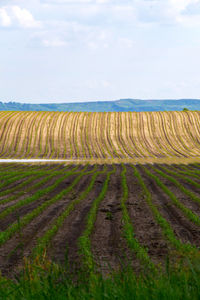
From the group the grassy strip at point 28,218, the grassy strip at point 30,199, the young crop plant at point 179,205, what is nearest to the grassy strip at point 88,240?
the grassy strip at point 28,218

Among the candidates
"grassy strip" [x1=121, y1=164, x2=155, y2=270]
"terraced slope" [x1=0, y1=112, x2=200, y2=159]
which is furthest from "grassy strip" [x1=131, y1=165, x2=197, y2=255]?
"terraced slope" [x1=0, y1=112, x2=200, y2=159]

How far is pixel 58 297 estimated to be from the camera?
15.6 ft

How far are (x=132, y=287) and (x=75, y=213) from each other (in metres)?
10.4

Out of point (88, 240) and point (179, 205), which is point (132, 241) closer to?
point (88, 240)

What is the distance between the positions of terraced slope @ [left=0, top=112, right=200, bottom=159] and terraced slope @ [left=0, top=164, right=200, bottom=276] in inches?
1107

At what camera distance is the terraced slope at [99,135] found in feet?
177

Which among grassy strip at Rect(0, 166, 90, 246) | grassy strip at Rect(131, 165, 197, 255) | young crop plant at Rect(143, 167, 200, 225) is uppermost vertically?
young crop plant at Rect(143, 167, 200, 225)

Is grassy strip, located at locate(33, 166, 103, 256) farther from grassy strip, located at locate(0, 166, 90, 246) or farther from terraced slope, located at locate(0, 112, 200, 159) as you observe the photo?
terraced slope, located at locate(0, 112, 200, 159)

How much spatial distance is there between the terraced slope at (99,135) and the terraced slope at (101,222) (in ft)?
92.3

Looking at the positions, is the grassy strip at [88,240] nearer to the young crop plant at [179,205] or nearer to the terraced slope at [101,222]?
the terraced slope at [101,222]

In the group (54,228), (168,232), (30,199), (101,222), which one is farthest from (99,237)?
(30,199)

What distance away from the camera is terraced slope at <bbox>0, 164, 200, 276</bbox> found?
9.66 meters

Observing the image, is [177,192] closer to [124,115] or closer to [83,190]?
[83,190]

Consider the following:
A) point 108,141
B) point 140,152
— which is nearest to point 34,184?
point 140,152
